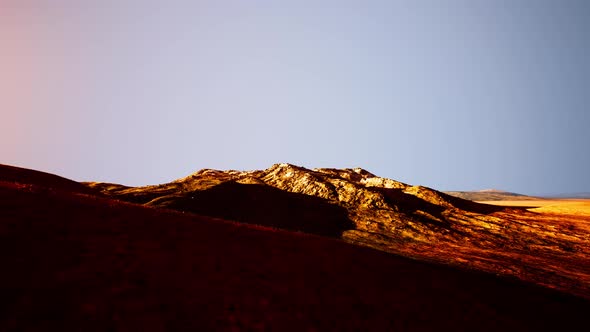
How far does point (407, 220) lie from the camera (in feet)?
174

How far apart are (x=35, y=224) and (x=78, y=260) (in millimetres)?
3765

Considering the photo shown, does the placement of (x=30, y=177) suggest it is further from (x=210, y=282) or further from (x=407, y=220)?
(x=407, y=220)

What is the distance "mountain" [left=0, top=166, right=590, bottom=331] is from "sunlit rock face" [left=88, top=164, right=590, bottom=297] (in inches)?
531

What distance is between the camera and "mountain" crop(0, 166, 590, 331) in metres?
10.2

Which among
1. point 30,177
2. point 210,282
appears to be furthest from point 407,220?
point 30,177

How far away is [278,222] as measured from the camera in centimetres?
4919

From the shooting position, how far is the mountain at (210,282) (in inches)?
402

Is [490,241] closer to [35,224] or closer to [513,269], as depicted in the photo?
[513,269]

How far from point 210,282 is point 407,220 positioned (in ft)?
150

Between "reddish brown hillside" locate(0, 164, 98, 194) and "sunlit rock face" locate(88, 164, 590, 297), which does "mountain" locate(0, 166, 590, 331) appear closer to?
"reddish brown hillside" locate(0, 164, 98, 194)

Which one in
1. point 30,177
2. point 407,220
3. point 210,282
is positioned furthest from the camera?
point 407,220

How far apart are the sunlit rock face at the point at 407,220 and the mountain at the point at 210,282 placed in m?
13.5

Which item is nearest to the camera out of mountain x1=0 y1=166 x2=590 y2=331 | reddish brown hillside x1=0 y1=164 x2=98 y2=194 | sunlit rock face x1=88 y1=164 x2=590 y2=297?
mountain x1=0 y1=166 x2=590 y2=331

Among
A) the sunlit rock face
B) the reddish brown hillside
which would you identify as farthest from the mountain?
the sunlit rock face
